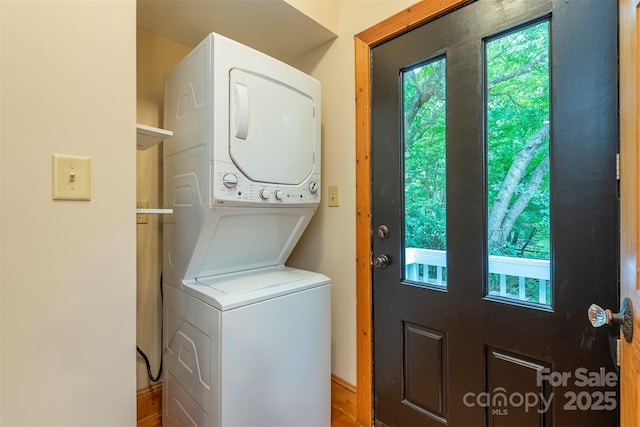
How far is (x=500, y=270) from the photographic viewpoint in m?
1.17

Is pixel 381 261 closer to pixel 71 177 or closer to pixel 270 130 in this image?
pixel 270 130

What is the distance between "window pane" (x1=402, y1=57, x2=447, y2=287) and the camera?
1329 millimetres

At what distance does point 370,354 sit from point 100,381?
45.6 inches

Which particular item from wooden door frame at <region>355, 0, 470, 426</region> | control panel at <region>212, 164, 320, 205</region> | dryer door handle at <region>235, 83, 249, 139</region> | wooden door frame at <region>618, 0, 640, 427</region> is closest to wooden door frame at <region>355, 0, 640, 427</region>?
wooden door frame at <region>355, 0, 470, 426</region>

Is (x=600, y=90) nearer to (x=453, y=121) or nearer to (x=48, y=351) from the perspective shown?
(x=453, y=121)

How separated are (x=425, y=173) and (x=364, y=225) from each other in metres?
0.40

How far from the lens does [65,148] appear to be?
2.78 ft

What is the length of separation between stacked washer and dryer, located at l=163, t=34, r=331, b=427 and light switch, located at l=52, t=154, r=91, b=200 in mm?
402

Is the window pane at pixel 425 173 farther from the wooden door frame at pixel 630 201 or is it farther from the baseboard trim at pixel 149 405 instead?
the baseboard trim at pixel 149 405

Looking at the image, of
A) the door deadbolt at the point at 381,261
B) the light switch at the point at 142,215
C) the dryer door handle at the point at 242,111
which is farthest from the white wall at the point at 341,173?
the light switch at the point at 142,215

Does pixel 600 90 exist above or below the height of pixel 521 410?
above

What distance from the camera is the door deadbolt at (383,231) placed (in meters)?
1.48

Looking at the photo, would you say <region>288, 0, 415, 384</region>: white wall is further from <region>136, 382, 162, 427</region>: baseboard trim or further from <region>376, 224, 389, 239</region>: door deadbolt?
<region>136, 382, 162, 427</region>: baseboard trim

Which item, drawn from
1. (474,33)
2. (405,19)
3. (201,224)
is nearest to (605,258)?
(474,33)
